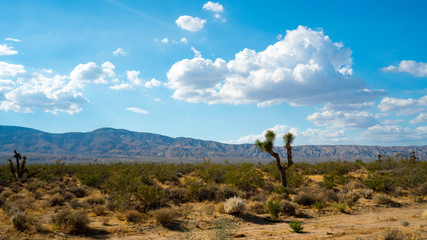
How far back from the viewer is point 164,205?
14.5 meters

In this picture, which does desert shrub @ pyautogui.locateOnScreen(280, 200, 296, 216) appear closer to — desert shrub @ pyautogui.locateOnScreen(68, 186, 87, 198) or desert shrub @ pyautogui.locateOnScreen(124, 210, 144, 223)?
desert shrub @ pyautogui.locateOnScreen(124, 210, 144, 223)

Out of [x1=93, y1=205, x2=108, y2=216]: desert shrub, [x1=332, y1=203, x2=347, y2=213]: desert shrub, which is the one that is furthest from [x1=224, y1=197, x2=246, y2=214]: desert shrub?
[x1=93, y1=205, x2=108, y2=216]: desert shrub

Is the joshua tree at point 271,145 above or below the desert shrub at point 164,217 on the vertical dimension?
above

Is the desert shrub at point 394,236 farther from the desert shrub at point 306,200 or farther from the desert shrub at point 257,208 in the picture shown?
the desert shrub at point 306,200

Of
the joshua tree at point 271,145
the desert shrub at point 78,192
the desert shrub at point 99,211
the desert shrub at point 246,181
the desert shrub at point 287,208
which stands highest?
the joshua tree at point 271,145

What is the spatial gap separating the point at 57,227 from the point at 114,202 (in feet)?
12.7

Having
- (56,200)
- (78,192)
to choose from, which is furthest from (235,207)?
(78,192)

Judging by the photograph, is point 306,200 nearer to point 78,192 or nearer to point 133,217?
point 133,217

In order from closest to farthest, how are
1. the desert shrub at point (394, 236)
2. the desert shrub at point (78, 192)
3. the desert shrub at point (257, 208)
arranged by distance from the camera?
1. the desert shrub at point (394, 236)
2. the desert shrub at point (257, 208)
3. the desert shrub at point (78, 192)

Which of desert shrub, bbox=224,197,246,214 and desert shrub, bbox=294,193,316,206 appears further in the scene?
desert shrub, bbox=294,193,316,206

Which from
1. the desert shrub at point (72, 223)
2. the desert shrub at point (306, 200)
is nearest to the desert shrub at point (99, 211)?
the desert shrub at point (72, 223)

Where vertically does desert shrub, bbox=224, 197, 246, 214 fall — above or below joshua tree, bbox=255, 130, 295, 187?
below

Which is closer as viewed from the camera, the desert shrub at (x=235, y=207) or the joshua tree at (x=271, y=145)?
the desert shrub at (x=235, y=207)

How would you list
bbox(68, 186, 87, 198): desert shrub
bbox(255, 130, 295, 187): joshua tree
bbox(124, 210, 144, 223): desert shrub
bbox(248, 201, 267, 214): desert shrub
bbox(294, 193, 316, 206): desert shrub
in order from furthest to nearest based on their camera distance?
bbox(255, 130, 295, 187): joshua tree < bbox(68, 186, 87, 198): desert shrub < bbox(294, 193, 316, 206): desert shrub < bbox(248, 201, 267, 214): desert shrub < bbox(124, 210, 144, 223): desert shrub
